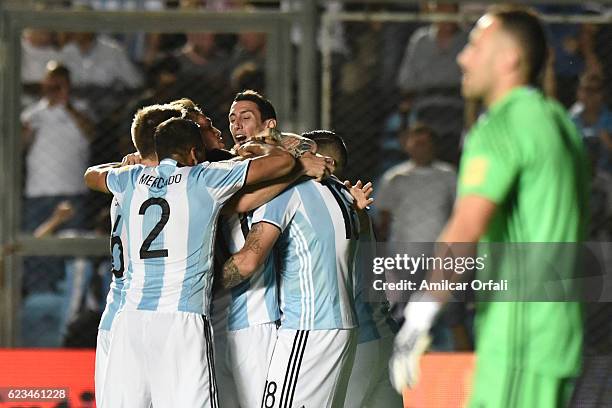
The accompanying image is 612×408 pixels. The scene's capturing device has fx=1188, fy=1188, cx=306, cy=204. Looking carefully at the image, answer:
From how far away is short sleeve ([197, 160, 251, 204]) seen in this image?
4875 millimetres

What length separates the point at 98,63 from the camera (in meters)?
7.45

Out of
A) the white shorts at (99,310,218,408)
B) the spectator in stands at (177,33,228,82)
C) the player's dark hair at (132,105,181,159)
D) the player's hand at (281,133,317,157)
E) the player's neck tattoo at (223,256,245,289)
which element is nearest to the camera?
the white shorts at (99,310,218,408)

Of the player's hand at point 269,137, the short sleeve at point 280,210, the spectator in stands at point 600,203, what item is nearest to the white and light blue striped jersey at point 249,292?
the short sleeve at point 280,210

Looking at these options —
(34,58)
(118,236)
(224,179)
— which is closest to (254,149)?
(224,179)

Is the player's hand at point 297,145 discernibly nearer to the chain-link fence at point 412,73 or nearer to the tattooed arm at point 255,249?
the tattooed arm at point 255,249

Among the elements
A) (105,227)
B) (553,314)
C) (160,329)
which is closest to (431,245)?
(105,227)

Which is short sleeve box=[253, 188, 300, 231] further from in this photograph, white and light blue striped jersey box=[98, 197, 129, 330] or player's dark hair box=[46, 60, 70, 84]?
player's dark hair box=[46, 60, 70, 84]

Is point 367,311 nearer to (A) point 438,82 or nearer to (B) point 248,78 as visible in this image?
(B) point 248,78

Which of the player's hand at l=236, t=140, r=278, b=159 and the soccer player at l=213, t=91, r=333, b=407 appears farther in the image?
the soccer player at l=213, t=91, r=333, b=407

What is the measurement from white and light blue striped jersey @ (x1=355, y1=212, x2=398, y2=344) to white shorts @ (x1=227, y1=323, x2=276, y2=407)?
1.34ft

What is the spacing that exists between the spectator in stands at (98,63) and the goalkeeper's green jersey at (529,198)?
15.3 ft

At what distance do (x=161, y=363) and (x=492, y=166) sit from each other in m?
2.22

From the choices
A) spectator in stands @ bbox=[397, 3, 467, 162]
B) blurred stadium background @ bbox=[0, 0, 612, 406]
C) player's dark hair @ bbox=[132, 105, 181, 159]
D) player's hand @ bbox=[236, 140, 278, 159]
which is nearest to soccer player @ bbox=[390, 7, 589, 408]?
player's hand @ bbox=[236, 140, 278, 159]

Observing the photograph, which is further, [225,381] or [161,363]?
[225,381]
